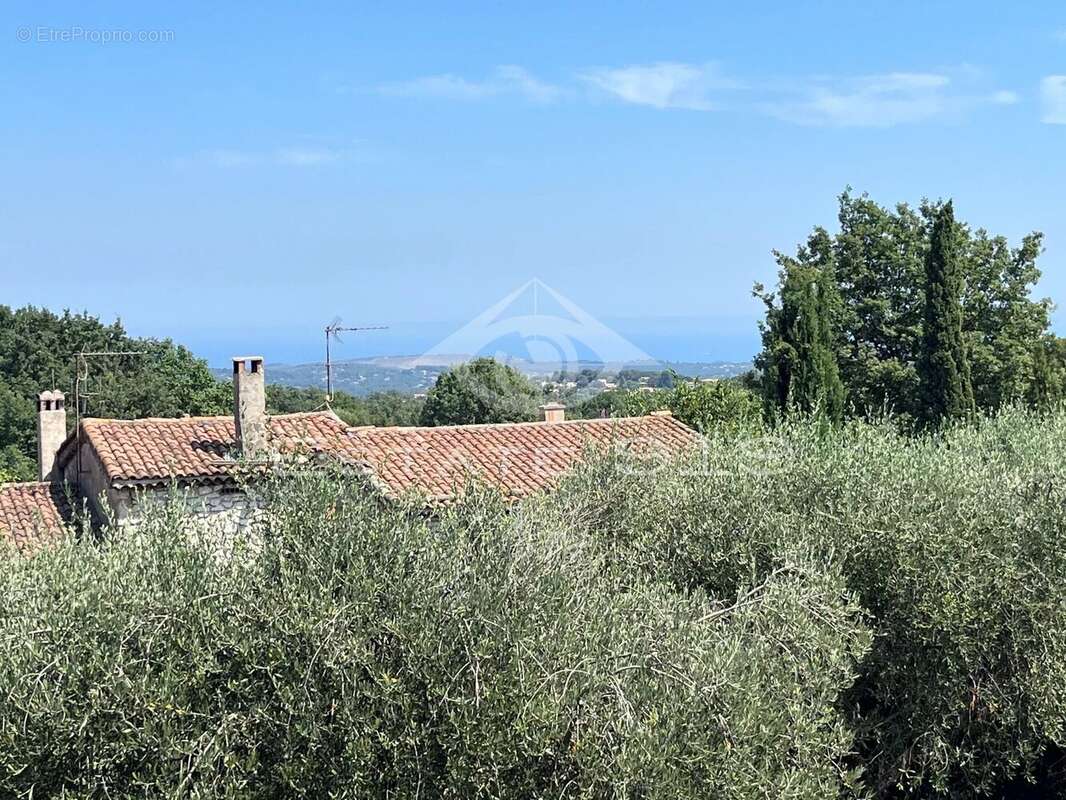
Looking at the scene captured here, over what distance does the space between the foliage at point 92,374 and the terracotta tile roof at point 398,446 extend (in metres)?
32.0

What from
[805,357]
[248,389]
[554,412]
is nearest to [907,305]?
[805,357]

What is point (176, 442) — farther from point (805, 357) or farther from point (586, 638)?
point (805, 357)

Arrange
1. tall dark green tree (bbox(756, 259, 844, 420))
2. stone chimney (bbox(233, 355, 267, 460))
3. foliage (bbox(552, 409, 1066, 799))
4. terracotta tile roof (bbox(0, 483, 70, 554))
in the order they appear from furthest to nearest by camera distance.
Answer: tall dark green tree (bbox(756, 259, 844, 420))
terracotta tile roof (bbox(0, 483, 70, 554))
stone chimney (bbox(233, 355, 267, 460))
foliage (bbox(552, 409, 1066, 799))

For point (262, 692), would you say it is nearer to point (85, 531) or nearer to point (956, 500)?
point (85, 531)

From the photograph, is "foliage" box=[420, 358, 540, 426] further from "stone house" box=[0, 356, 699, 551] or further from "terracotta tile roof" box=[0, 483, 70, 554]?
"terracotta tile roof" box=[0, 483, 70, 554]

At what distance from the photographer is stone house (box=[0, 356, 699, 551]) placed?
16875 mm

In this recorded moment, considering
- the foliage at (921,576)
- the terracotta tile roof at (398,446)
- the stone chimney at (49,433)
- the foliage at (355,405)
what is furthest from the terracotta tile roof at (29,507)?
the foliage at (355,405)

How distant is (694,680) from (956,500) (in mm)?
5008

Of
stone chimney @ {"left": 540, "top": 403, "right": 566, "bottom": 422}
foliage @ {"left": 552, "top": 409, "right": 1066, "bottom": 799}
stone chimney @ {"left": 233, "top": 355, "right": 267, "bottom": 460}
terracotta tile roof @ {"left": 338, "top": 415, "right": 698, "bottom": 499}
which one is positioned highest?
stone chimney @ {"left": 233, "top": 355, "right": 267, "bottom": 460}

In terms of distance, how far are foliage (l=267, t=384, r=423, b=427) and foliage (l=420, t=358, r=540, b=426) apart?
4.37m

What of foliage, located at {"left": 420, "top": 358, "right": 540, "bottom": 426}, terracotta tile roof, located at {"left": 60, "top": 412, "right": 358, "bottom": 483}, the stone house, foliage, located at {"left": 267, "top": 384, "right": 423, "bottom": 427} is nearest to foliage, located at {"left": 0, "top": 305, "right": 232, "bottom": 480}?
foliage, located at {"left": 267, "top": 384, "right": 423, "bottom": 427}

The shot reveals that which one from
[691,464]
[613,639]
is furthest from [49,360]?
[613,639]

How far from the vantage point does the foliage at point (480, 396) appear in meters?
63.1

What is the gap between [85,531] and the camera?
9.10 metres
